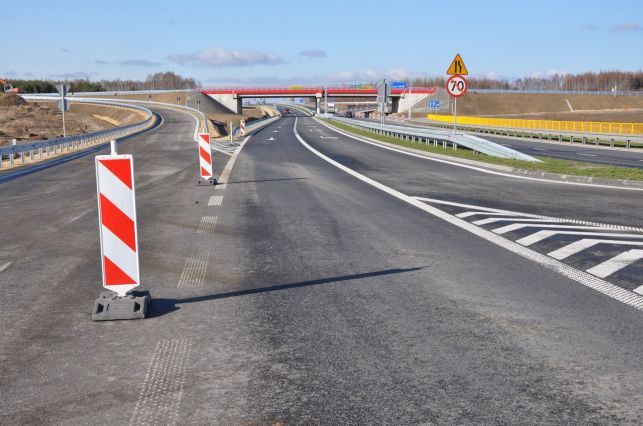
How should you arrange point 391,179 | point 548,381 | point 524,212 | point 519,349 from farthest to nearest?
point 391,179, point 524,212, point 519,349, point 548,381

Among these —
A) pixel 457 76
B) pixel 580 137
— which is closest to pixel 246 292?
pixel 457 76

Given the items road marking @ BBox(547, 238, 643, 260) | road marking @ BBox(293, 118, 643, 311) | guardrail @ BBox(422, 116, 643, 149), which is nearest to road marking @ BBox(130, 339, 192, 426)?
A: road marking @ BBox(293, 118, 643, 311)

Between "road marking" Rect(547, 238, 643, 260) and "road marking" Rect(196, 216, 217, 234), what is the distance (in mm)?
5333

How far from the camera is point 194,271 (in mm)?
7914

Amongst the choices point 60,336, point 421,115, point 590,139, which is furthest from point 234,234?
point 421,115

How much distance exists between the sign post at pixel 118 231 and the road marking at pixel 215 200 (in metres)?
7.51

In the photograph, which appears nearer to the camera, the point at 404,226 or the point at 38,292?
the point at 38,292

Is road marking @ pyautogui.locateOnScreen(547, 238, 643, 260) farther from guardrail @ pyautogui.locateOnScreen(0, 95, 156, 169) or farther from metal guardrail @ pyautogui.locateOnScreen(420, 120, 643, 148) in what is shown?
metal guardrail @ pyautogui.locateOnScreen(420, 120, 643, 148)

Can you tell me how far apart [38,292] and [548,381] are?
518cm

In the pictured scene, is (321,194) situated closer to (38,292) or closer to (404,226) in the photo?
(404,226)

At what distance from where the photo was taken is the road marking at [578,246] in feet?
28.5

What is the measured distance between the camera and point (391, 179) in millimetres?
19078

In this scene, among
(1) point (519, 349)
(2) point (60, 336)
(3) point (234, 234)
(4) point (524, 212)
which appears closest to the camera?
(1) point (519, 349)

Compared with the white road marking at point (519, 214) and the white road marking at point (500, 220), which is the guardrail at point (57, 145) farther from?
the white road marking at point (500, 220)
